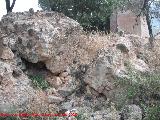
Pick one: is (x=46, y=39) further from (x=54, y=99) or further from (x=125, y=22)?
(x=125, y=22)

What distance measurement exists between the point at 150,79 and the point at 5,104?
3644 mm

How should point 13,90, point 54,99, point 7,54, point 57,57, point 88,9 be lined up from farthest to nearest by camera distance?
point 88,9, point 57,57, point 7,54, point 54,99, point 13,90

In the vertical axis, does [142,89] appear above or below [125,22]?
below

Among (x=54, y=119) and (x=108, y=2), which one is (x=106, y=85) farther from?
(x=108, y=2)

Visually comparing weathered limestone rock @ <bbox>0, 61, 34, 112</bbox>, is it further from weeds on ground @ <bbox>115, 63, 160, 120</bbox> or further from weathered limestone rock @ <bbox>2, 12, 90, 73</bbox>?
weeds on ground @ <bbox>115, 63, 160, 120</bbox>

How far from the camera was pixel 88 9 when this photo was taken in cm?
2173

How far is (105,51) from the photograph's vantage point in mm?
12070

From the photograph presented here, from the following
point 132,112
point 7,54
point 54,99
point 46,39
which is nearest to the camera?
point 132,112

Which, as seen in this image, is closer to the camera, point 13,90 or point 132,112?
point 132,112

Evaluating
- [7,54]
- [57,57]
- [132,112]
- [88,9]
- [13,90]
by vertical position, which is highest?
[88,9]

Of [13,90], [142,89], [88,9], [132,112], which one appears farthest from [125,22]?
[132,112]

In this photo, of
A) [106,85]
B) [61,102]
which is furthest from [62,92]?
[106,85]

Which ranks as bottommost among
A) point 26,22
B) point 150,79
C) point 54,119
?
point 54,119

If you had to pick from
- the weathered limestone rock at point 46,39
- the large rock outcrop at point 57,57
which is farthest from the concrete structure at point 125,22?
the weathered limestone rock at point 46,39
